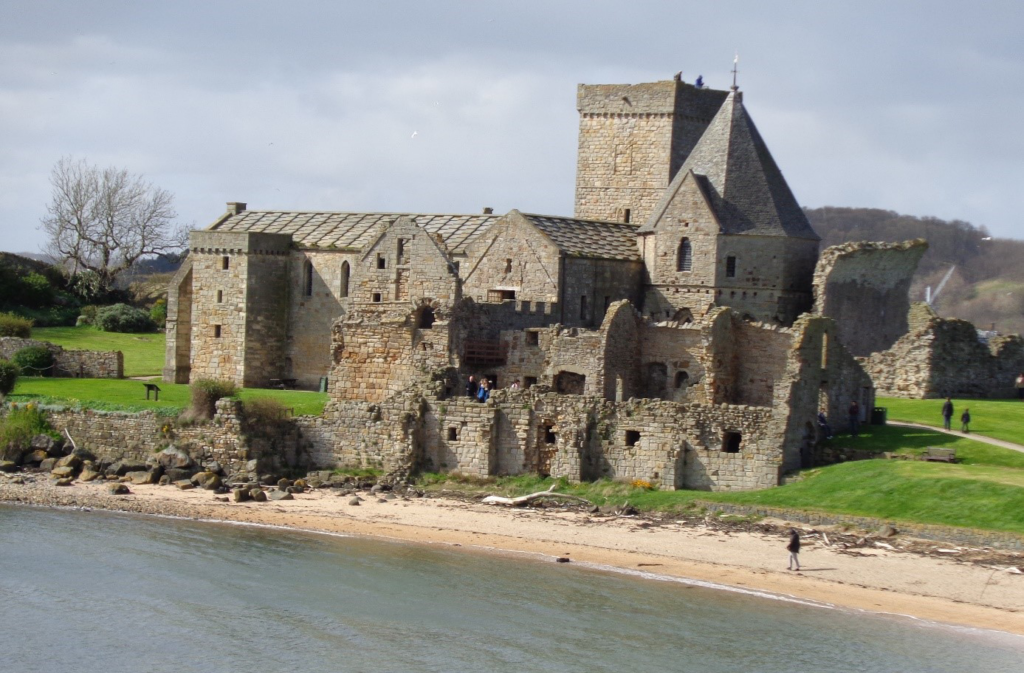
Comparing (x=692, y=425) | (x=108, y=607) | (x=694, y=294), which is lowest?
(x=108, y=607)

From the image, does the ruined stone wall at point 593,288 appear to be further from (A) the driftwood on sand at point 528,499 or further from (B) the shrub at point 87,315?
(B) the shrub at point 87,315

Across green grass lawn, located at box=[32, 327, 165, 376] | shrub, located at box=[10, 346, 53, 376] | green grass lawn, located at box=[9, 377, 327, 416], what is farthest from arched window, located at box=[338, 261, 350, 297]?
shrub, located at box=[10, 346, 53, 376]

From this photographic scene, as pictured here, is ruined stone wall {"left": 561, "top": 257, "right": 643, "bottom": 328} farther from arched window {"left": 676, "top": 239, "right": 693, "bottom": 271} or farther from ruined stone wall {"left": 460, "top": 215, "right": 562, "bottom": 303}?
arched window {"left": 676, "top": 239, "right": 693, "bottom": 271}

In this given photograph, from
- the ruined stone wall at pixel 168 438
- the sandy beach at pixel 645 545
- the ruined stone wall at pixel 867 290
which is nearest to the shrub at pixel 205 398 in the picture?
the ruined stone wall at pixel 168 438

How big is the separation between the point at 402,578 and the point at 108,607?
540cm

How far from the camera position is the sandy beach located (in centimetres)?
2919

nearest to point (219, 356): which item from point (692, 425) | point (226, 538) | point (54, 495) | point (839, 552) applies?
point (54, 495)

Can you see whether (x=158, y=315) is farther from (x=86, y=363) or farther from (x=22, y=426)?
(x=22, y=426)

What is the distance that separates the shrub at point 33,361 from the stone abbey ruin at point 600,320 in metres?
3.46

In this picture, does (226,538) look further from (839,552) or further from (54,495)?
(839,552)

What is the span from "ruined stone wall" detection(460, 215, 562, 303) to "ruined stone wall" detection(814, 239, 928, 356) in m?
6.69

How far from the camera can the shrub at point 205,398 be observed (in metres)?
40.4

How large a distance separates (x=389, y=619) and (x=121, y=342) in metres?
31.2

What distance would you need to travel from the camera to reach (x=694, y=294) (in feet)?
139
